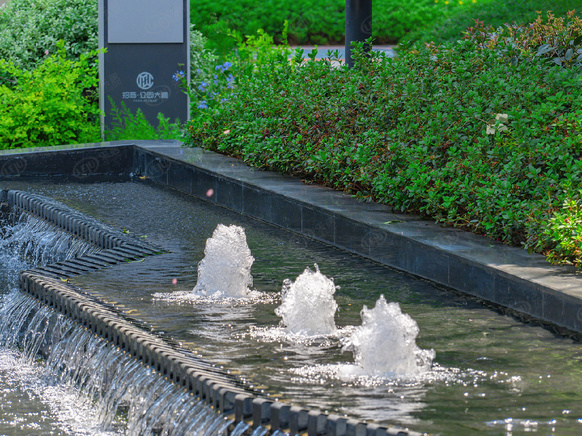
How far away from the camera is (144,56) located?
44.4 feet

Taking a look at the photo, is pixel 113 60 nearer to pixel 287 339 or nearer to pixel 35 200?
pixel 35 200

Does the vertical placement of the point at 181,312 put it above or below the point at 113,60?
below

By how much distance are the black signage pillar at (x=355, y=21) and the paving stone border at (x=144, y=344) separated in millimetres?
3806

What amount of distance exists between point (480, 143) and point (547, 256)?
159cm

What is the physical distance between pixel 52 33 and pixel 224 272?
10079 mm

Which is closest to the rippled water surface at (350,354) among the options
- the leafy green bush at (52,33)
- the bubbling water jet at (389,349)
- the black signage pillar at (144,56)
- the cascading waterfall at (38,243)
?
the bubbling water jet at (389,349)

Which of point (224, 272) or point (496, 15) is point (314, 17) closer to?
point (496, 15)

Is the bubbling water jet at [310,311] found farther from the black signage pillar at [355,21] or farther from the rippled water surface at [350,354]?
the black signage pillar at [355,21]

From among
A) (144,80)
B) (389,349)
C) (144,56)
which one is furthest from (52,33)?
(389,349)

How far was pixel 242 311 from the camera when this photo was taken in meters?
5.46

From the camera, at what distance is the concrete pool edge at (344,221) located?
5441mm

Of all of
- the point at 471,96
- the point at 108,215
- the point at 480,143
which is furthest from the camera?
the point at 108,215

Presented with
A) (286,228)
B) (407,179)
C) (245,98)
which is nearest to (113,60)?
(245,98)

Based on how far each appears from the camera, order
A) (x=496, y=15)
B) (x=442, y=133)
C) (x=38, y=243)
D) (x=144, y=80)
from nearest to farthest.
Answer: (x=442, y=133)
(x=38, y=243)
(x=144, y=80)
(x=496, y=15)
